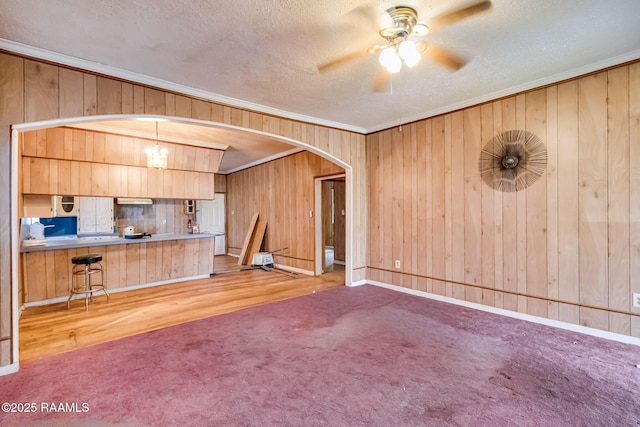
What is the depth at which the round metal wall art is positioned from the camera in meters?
3.41

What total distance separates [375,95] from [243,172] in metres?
5.76

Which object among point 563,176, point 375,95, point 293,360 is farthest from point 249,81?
point 563,176

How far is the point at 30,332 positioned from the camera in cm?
330

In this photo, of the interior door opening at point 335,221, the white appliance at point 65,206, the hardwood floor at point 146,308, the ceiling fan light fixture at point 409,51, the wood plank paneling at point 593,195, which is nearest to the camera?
the ceiling fan light fixture at point 409,51

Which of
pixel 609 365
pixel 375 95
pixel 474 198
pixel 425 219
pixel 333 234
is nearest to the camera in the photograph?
pixel 609 365

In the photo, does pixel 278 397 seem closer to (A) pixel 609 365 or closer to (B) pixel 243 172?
(A) pixel 609 365

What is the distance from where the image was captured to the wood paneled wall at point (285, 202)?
624 centimetres

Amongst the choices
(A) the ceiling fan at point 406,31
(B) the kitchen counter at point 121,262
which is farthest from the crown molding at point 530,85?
(B) the kitchen counter at point 121,262

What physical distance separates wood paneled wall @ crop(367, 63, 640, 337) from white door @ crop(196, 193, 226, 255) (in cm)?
616

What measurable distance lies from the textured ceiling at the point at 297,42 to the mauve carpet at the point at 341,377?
107 inches

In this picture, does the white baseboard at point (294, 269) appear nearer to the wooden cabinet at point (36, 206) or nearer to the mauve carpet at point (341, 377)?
the mauve carpet at point (341, 377)

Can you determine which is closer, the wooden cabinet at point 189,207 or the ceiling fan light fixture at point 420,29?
the ceiling fan light fixture at point 420,29

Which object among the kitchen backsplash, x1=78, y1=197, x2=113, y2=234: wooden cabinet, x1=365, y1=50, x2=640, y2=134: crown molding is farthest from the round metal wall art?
x1=78, y1=197, x2=113, y2=234: wooden cabinet

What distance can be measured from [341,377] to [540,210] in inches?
114
